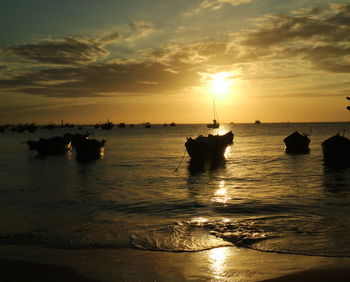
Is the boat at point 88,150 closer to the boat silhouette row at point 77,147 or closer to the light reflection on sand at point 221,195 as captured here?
the boat silhouette row at point 77,147

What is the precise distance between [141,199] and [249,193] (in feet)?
22.1

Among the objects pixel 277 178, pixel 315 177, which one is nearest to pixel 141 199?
pixel 277 178

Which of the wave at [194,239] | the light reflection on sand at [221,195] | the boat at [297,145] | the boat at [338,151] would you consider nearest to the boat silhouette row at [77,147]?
the light reflection on sand at [221,195]

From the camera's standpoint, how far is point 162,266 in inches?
349

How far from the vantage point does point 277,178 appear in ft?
93.5

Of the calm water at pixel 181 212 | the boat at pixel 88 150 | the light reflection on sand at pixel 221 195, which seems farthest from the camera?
the boat at pixel 88 150

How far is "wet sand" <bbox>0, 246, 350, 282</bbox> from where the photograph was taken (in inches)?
316

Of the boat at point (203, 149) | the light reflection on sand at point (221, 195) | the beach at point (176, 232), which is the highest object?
the boat at point (203, 149)

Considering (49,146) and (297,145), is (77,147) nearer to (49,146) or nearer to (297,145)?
(49,146)

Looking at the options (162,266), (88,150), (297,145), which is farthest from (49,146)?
(162,266)

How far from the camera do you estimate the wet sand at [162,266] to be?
8.03 metres

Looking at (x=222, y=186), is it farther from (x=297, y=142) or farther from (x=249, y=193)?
(x=297, y=142)

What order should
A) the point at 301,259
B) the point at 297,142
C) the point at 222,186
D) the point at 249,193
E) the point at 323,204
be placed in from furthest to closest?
the point at 297,142, the point at 222,186, the point at 249,193, the point at 323,204, the point at 301,259

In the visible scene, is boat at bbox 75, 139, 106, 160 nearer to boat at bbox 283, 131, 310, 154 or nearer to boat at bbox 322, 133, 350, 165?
boat at bbox 283, 131, 310, 154
